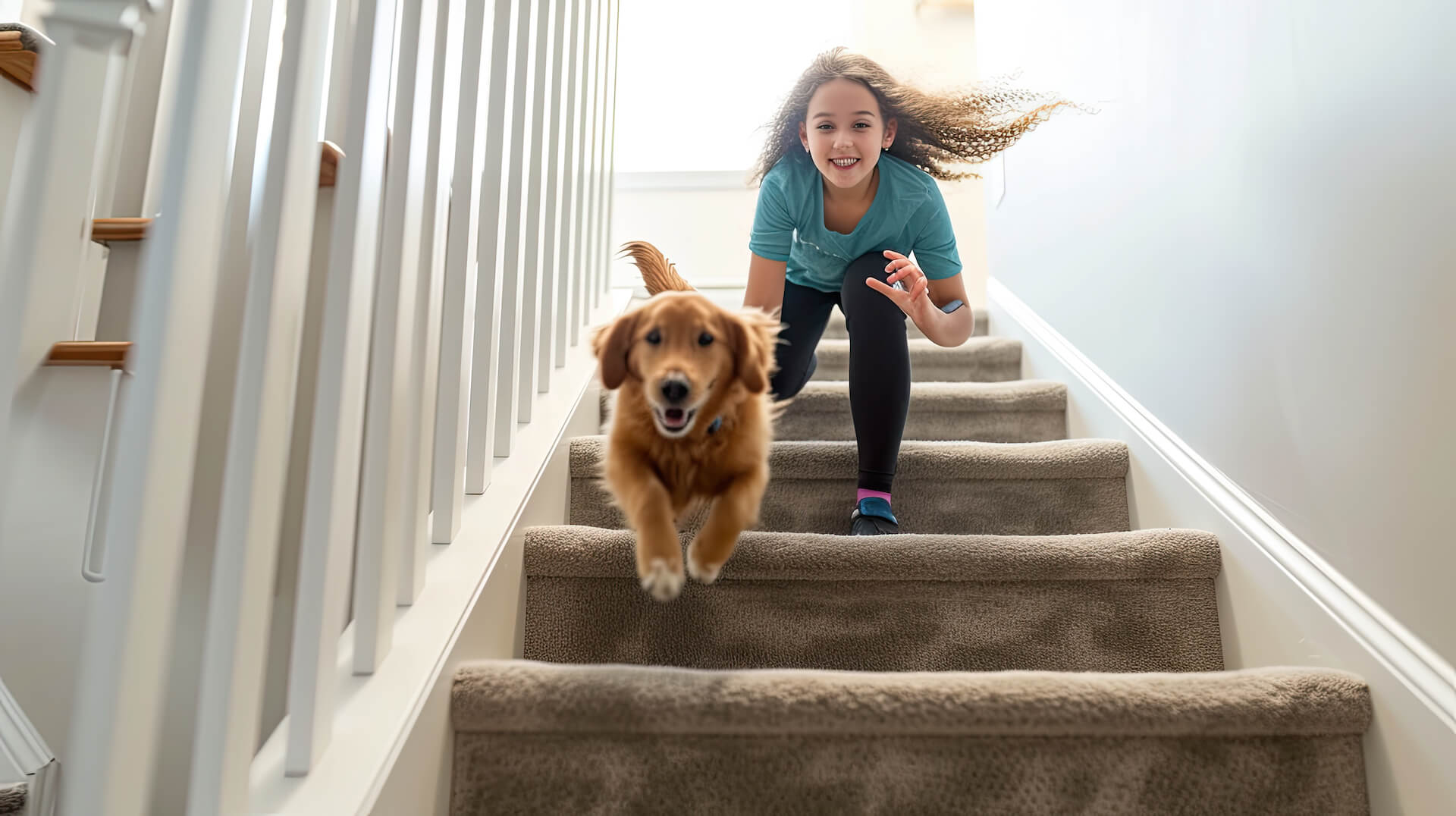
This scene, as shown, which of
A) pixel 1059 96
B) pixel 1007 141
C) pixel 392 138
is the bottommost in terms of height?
pixel 392 138

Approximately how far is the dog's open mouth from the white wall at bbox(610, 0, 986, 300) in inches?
80.8

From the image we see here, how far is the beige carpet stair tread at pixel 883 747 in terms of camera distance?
71cm

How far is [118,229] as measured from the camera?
110cm

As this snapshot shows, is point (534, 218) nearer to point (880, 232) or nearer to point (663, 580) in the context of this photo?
point (880, 232)

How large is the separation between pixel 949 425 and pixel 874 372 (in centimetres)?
45

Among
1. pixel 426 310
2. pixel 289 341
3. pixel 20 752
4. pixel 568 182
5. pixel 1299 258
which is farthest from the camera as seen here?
pixel 568 182

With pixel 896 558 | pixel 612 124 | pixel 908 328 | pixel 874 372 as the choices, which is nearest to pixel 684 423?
pixel 896 558

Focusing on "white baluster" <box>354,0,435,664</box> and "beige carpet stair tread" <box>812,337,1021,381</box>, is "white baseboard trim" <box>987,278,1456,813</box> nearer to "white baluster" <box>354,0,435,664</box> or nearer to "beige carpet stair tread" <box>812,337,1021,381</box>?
"beige carpet stair tread" <box>812,337,1021,381</box>

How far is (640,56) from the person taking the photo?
9.17 feet

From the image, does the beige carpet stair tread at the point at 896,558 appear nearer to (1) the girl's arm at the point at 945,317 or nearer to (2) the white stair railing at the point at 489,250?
(2) the white stair railing at the point at 489,250

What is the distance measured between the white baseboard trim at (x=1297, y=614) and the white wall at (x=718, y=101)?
60.7 inches

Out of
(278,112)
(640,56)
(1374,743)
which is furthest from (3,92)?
(640,56)

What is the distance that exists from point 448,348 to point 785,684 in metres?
0.50

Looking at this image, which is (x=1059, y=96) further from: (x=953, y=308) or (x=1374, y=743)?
(x=1374, y=743)
